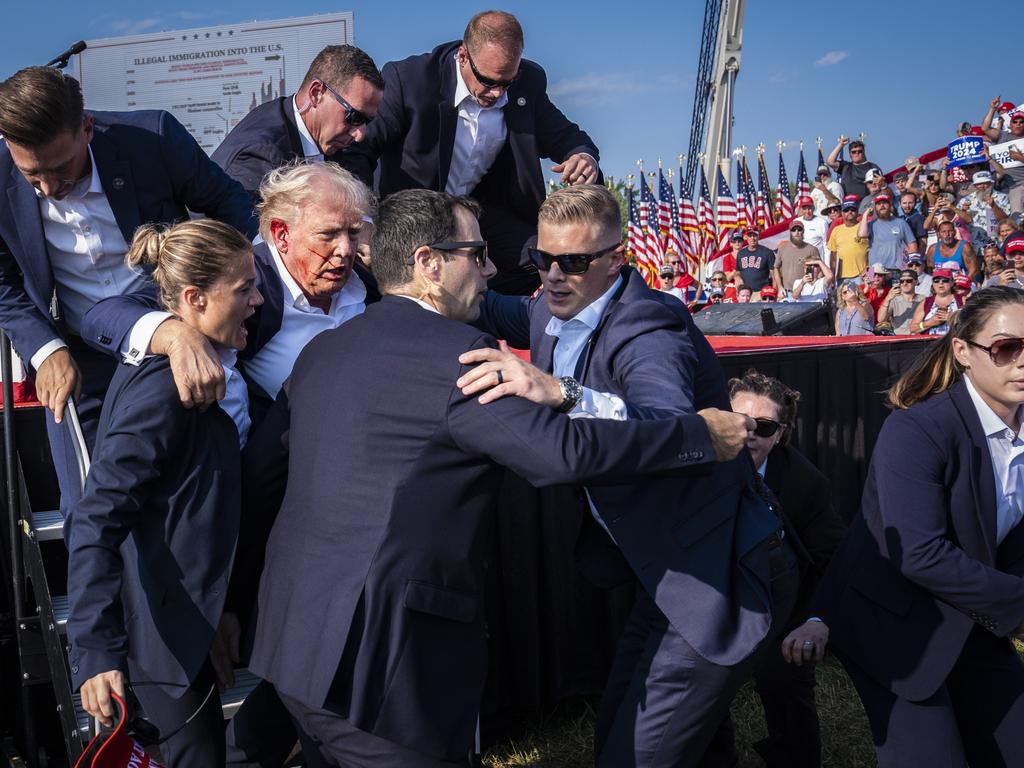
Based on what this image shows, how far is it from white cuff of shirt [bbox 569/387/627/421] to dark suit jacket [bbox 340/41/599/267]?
225cm

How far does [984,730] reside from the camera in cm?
272

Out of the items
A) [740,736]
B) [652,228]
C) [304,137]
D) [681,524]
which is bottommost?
[740,736]

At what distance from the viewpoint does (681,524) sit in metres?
2.64

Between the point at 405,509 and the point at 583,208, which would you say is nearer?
the point at 405,509

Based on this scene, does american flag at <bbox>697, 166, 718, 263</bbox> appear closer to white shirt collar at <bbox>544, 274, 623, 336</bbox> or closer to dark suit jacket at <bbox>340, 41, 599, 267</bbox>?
dark suit jacket at <bbox>340, 41, 599, 267</bbox>

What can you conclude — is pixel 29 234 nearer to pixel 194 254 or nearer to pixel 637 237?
pixel 194 254

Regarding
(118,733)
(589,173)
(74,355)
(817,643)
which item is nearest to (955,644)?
(817,643)

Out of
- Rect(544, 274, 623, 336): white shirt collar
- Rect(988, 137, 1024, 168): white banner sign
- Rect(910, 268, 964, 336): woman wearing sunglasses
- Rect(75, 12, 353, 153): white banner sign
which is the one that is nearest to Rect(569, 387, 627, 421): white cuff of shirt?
Rect(544, 274, 623, 336): white shirt collar

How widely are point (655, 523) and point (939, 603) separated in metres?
0.82

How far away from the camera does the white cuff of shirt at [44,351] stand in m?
2.91

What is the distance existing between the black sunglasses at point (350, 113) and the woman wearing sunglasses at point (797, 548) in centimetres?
173

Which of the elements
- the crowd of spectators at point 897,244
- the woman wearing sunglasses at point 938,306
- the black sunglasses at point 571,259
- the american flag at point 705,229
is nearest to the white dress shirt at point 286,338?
the black sunglasses at point 571,259

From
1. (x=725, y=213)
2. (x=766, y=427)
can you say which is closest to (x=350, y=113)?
(x=766, y=427)

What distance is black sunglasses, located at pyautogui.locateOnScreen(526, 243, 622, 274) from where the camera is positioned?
Result: 2.81 m
